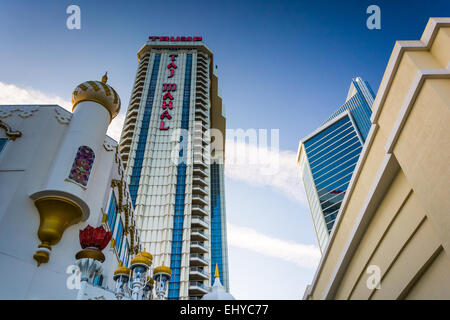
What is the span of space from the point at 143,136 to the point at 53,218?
48.0 meters

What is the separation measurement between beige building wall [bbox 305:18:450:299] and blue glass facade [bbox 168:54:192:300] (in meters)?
33.1

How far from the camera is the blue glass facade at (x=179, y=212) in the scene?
4219 centimetres

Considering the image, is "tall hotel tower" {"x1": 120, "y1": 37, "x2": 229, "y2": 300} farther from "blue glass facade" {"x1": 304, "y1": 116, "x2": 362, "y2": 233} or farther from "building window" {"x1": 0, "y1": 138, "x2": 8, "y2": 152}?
"building window" {"x1": 0, "y1": 138, "x2": 8, "y2": 152}

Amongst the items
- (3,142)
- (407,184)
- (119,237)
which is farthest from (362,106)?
(3,142)

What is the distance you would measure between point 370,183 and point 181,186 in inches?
1704

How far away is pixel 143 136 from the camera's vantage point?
2291 inches

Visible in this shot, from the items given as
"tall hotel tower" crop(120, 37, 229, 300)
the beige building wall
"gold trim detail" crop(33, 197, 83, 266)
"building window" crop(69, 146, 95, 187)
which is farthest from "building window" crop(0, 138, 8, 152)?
"tall hotel tower" crop(120, 37, 229, 300)

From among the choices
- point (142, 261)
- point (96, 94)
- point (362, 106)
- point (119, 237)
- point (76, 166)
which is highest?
point (362, 106)

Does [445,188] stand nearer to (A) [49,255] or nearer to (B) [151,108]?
(A) [49,255]

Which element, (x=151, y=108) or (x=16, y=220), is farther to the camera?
(x=151, y=108)

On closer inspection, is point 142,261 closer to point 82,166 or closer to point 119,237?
point 82,166

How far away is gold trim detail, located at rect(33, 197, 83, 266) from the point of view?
10.9m
